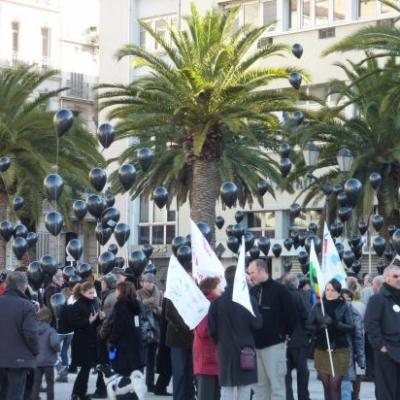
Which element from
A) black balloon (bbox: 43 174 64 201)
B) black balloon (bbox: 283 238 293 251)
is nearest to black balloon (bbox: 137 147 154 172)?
black balloon (bbox: 43 174 64 201)

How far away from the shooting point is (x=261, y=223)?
152ft

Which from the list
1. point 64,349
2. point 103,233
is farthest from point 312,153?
point 64,349

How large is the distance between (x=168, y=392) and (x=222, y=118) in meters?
13.7

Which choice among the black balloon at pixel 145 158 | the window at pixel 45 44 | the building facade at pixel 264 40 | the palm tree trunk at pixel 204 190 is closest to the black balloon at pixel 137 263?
the black balloon at pixel 145 158

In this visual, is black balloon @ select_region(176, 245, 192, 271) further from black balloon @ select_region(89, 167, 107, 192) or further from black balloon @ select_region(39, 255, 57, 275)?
black balloon @ select_region(89, 167, 107, 192)

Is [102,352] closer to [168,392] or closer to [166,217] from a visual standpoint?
[168,392]

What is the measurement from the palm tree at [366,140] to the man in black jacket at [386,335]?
18.4 meters

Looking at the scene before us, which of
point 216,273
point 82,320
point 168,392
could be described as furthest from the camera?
point 168,392

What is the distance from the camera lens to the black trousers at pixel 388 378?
529 inches

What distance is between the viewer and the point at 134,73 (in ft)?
168

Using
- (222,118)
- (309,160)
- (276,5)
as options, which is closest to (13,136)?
(222,118)

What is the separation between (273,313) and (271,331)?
0.70 feet

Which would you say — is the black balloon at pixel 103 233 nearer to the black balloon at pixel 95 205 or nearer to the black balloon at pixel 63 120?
the black balloon at pixel 95 205

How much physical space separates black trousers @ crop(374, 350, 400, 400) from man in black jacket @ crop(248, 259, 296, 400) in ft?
4.78
